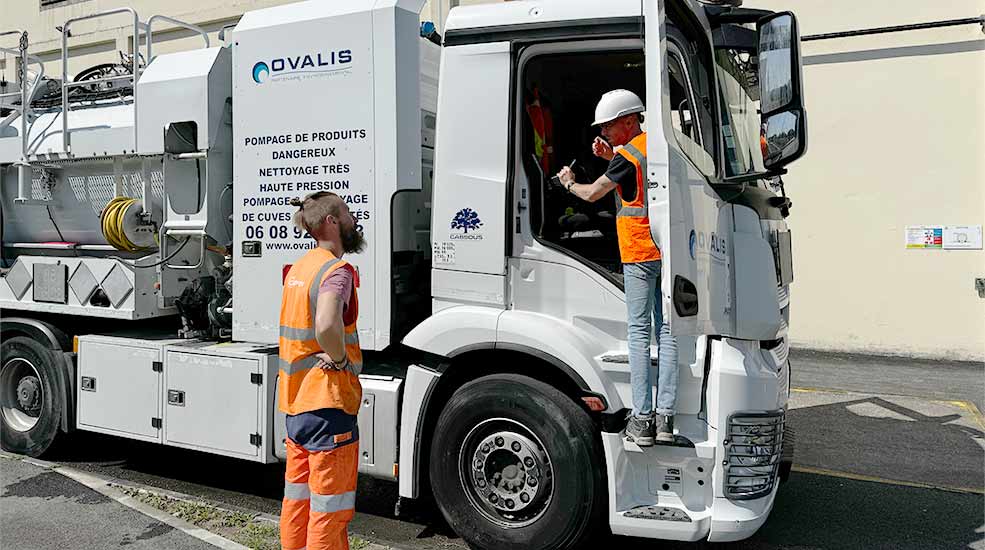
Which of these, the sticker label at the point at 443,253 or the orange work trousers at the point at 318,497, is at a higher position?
the sticker label at the point at 443,253

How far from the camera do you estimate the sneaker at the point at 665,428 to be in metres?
3.80

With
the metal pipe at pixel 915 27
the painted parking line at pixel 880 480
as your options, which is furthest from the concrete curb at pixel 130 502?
the metal pipe at pixel 915 27

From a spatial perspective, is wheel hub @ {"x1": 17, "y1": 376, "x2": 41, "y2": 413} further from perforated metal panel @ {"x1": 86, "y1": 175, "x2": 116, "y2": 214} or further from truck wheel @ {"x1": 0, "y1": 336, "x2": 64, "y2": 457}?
perforated metal panel @ {"x1": 86, "y1": 175, "x2": 116, "y2": 214}

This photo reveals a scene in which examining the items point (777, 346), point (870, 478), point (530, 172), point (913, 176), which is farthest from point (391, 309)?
point (913, 176)

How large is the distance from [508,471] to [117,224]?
340cm

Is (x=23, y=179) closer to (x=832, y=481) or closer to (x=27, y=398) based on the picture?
(x=27, y=398)

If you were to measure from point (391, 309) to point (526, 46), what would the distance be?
1580mm

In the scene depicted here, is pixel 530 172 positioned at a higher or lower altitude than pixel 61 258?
higher

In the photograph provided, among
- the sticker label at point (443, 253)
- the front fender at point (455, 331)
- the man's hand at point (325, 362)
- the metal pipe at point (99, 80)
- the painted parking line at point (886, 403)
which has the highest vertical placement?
the metal pipe at point (99, 80)

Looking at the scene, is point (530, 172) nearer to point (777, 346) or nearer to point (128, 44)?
point (777, 346)

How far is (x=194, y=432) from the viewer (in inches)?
205

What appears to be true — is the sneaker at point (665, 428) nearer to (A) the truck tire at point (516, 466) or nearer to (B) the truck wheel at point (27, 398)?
(A) the truck tire at point (516, 466)

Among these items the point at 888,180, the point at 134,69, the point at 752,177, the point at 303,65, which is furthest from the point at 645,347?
the point at 888,180

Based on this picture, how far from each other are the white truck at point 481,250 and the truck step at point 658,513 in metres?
0.01
